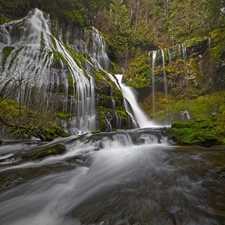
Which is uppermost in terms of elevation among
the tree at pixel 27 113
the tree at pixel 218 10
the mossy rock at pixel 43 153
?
the tree at pixel 218 10

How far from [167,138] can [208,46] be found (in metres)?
12.7

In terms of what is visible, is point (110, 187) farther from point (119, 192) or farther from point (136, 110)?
point (136, 110)

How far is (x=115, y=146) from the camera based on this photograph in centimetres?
625

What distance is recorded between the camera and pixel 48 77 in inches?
396

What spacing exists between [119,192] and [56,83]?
9.05 metres

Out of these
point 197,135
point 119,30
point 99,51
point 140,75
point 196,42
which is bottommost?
point 197,135

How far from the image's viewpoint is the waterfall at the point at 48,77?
9336mm

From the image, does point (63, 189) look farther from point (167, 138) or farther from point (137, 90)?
point (137, 90)

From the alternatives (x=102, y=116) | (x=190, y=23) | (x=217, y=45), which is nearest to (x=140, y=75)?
(x=217, y=45)

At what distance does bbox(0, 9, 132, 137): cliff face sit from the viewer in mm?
9188

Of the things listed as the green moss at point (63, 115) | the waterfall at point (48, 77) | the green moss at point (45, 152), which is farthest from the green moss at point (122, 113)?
the green moss at point (45, 152)

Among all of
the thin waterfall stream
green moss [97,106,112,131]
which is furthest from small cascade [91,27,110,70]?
the thin waterfall stream

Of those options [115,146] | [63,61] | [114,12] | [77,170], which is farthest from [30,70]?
[114,12]

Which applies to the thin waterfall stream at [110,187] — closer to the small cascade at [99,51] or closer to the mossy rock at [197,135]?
the mossy rock at [197,135]
